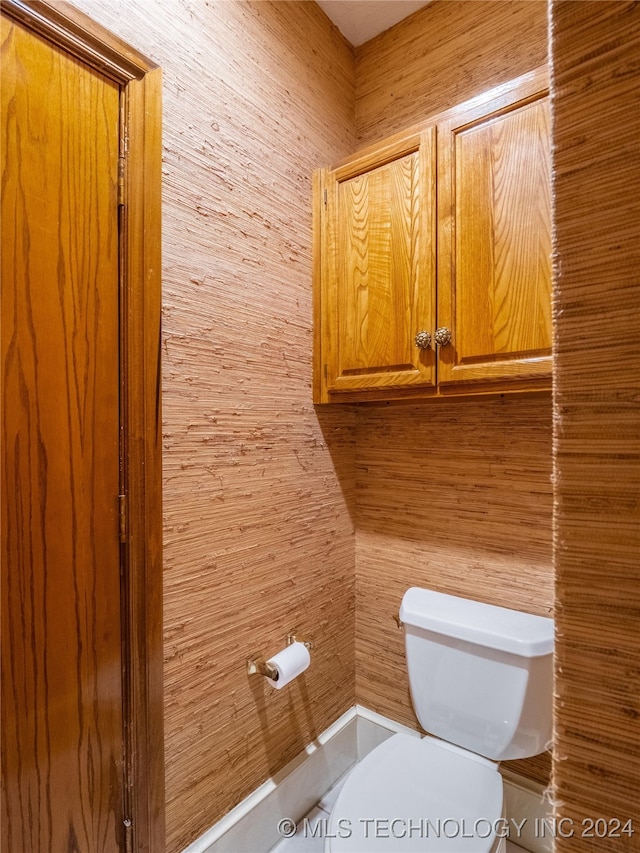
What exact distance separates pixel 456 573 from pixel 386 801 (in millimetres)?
606

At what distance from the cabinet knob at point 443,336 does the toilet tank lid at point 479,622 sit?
29.4 inches

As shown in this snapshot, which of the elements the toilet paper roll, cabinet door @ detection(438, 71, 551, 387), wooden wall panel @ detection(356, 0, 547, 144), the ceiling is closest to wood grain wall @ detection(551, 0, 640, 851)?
cabinet door @ detection(438, 71, 551, 387)

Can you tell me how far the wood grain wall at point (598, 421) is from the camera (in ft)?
0.83

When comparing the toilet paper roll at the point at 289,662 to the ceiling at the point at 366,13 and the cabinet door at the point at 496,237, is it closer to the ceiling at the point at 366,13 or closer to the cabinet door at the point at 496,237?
the cabinet door at the point at 496,237

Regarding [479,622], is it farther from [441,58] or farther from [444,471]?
[441,58]

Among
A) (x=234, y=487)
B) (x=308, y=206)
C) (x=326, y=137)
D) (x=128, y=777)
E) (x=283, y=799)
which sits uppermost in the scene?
(x=326, y=137)

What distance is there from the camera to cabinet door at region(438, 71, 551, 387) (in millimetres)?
967

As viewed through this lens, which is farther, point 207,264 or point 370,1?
point 370,1

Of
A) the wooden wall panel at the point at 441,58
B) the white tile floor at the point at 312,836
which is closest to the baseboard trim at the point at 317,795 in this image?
the white tile floor at the point at 312,836

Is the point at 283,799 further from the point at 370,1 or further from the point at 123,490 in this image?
the point at 370,1

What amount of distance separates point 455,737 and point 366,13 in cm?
226

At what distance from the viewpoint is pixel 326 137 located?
4.60 ft

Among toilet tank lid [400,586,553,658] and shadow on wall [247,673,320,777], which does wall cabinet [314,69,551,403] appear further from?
shadow on wall [247,673,320,777]

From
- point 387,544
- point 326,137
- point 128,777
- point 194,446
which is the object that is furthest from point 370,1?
point 128,777
